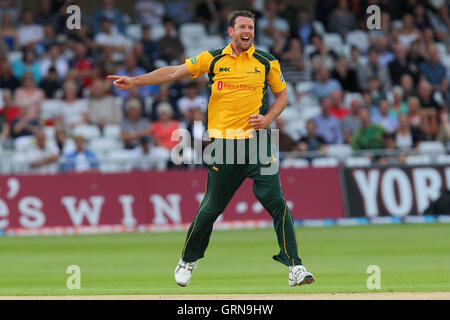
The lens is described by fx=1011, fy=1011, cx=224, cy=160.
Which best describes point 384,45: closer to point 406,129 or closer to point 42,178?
point 406,129

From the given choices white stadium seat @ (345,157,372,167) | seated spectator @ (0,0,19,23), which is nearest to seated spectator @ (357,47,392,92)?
white stadium seat @ (345,157,372,167)

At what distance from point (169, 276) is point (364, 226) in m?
9.00

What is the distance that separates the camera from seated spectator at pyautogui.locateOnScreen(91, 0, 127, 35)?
84.5 feet

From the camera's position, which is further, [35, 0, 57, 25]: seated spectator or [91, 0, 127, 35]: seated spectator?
[35, 0, 57, 25]: seated spectator

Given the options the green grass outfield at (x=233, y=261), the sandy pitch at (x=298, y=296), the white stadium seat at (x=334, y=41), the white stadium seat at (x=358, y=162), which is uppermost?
the white stadium seat at (x=334, y=41)

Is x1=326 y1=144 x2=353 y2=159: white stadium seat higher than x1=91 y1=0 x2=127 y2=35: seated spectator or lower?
lower

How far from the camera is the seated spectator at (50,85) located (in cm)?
2397

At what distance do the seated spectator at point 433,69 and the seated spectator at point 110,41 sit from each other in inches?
298

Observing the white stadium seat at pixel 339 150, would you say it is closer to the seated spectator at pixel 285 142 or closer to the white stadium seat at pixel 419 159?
the seated spectator at pixel 285 142

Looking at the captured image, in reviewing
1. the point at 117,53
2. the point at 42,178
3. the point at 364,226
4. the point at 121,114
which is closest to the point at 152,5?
the point at 117,53

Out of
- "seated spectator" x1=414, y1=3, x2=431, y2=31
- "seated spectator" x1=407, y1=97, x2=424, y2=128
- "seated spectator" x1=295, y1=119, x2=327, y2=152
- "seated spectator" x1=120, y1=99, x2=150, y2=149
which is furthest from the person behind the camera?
"seated spectator" x1=414, y1=3, x2=431, y2=31

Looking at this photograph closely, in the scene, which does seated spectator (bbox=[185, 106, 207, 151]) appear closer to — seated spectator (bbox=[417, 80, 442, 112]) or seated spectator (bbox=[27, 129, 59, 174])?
seated spectator (bbox=[27, 129, 59, 174])

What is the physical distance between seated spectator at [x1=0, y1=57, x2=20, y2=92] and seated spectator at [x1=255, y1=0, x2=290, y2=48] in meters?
6.25

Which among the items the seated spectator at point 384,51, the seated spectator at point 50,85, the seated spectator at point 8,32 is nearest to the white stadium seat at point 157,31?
the seated spectator at point 50,85
